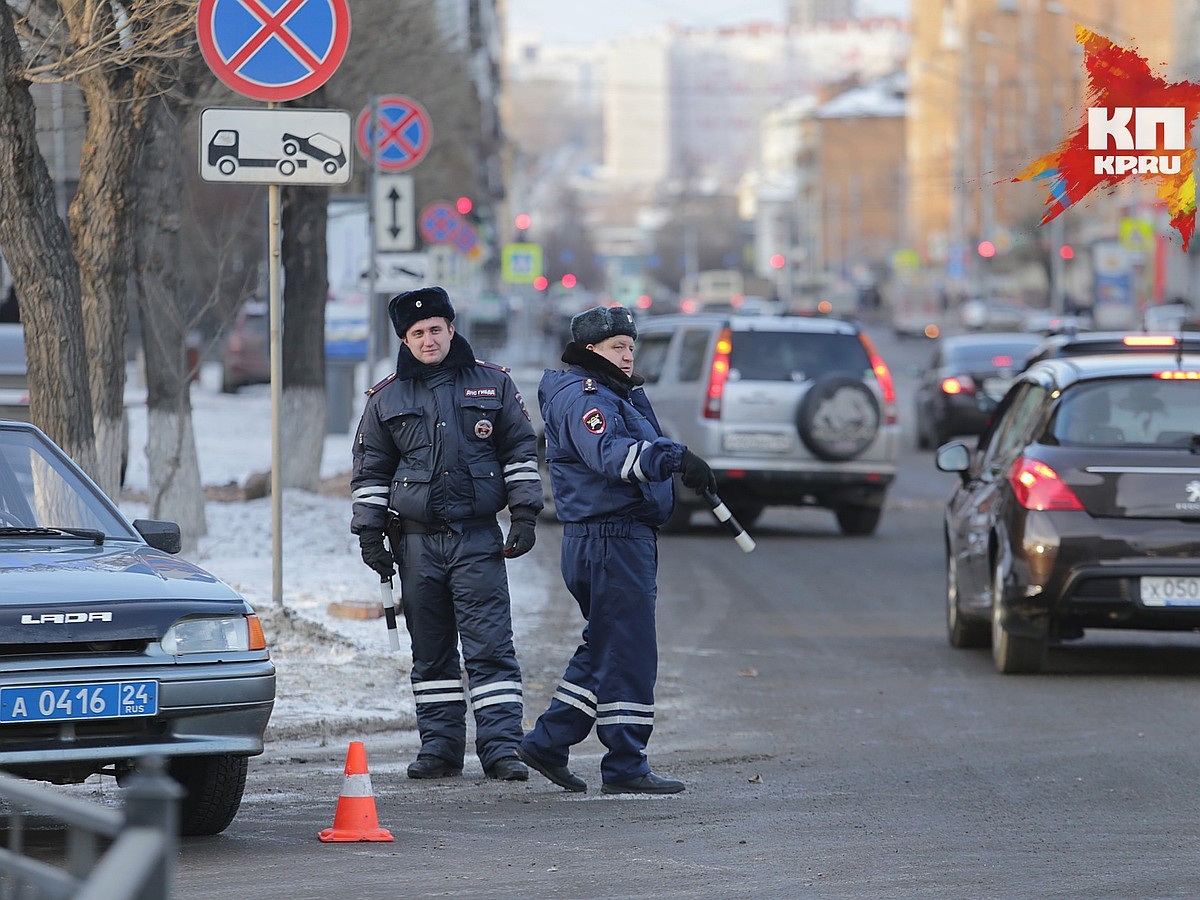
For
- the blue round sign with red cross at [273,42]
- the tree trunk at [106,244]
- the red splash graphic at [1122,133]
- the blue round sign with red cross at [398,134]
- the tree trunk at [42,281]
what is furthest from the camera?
the blue round sign with red cross at [398,134]

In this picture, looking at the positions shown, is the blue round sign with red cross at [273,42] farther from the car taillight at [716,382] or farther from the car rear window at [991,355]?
the car rear window at [991,355]

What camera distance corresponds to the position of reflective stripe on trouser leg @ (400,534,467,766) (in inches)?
331

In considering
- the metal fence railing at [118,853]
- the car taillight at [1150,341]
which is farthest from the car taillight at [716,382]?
the metal fence railing at [118,853]

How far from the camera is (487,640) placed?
837 centimetres

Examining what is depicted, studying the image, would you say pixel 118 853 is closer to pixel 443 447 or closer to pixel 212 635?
pixel 212 635

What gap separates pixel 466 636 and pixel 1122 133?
3.47 meters

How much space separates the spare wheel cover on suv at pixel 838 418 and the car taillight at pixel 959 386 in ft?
35.6

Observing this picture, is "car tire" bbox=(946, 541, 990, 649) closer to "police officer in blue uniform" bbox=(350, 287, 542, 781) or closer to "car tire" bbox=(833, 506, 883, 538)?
"police officer in blue uniform" bbox=(350, 287, 542, 781)

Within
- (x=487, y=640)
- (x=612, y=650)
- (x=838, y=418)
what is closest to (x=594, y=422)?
(x=612, y=650)

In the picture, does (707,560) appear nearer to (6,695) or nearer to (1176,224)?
(1176,224)

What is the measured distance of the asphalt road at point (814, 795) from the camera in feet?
20.9

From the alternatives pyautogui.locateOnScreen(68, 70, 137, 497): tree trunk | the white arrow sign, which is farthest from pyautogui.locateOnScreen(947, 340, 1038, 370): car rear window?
pyautogui.locateOnScreen(68, 70, 137, 497): tree trunk

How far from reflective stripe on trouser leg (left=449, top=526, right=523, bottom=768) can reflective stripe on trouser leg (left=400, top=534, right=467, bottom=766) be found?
8 centimetres

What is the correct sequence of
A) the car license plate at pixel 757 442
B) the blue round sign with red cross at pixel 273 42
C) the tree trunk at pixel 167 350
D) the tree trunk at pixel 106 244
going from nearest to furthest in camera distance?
the blue round sign with red cross at pixel 273 42
the tree trunk at pixel 106 244
the tree trunk at pixel 167 350
the car license plate at pixel 757 442
